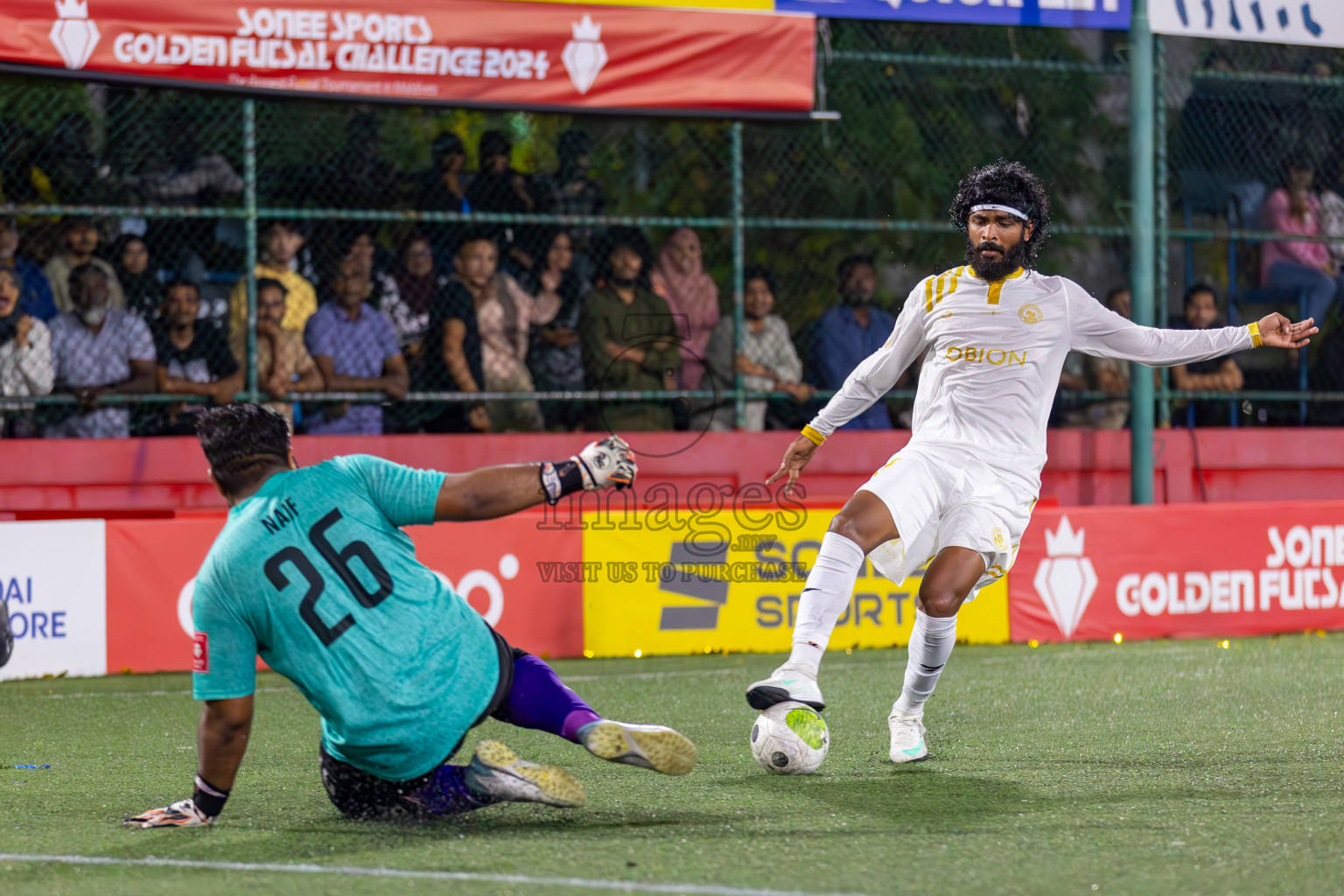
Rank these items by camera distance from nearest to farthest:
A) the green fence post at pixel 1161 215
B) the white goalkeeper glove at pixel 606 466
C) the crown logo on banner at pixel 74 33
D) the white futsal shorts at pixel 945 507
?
the white goalkeeper glove at pixel 606 466, the white futsal shorts at pixel 945 507, the crown logo on banner at pixel 74 33, the green fence post at pixel 1161 215

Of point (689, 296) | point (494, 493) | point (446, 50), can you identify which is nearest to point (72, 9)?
point (446, 50)

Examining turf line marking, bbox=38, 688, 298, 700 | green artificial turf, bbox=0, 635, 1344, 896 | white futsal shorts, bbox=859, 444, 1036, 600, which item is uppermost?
white futsal shorts, bbox=859, 444, 1036, 600

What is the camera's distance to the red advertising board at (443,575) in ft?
29.2

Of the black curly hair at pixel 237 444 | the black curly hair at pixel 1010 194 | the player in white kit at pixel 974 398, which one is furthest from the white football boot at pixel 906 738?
the black curly hair at pixel 237 444

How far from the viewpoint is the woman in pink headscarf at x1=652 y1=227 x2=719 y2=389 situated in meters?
11.2

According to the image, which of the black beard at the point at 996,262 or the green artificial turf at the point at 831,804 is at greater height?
the black beard at the point at 996,262

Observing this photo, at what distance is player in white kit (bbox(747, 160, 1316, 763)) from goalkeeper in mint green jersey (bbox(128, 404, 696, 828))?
1510 millimetres

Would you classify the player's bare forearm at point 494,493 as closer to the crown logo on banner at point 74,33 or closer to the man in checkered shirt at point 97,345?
the man in checkered shirt at point 97,345

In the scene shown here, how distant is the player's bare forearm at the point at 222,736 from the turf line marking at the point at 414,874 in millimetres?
297

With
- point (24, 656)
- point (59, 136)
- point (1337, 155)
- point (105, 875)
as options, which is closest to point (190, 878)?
point (105, 875)

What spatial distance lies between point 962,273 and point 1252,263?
24.9 ft

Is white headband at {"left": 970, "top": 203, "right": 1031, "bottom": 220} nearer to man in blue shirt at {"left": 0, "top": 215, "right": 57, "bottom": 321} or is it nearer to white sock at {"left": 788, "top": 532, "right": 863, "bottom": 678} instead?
white sock at {"left": 788, "top": 532, "right": 863, "bottom": 678}

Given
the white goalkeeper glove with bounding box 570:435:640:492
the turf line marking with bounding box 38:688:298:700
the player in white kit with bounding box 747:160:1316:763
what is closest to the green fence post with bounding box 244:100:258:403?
the turf line marking with bounding box 38:688:298:700

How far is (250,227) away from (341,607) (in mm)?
6714
